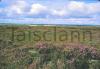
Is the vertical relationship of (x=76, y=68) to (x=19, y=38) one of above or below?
below

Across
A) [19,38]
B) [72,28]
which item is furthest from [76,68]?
[19,38]

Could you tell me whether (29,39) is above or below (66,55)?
above

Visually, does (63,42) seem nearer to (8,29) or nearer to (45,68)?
(45,68)

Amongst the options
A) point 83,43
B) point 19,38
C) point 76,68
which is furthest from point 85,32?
point 19,38

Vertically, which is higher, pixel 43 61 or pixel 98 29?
pixel 98 29

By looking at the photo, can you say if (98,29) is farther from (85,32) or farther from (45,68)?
(45,68)

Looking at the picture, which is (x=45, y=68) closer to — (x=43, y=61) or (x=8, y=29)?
(x=43, y=61)
